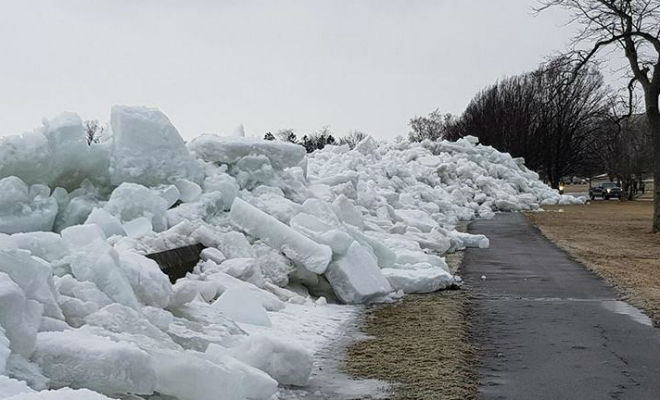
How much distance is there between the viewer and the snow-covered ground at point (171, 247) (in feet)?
13.4

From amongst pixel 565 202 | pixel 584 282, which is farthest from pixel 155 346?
pixel 565 202

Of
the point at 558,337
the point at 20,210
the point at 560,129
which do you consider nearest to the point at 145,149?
the point at 20,210

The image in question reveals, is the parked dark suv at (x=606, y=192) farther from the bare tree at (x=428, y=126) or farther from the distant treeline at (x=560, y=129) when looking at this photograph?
the bare tree at (x=428, y=126)

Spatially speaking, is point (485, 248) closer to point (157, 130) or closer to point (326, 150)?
point (157, 130)

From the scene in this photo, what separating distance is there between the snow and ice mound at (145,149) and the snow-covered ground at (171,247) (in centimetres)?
2

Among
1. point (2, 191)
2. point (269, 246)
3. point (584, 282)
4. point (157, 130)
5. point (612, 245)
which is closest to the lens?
point (2, 191)

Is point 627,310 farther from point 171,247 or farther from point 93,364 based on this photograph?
point 93,364

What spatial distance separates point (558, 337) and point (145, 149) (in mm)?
5725

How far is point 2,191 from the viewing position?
805cm

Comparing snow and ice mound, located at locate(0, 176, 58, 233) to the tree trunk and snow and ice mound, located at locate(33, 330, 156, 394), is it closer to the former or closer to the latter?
snow and ice mound, located at locate(33, 330, 156, 394)

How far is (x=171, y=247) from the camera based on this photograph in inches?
324

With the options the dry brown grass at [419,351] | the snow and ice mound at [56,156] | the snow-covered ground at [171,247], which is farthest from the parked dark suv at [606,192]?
the snow and ice mound at [56,156]

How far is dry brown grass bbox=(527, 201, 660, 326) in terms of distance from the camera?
1048cm

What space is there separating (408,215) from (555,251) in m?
4.24
